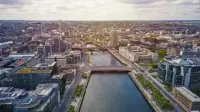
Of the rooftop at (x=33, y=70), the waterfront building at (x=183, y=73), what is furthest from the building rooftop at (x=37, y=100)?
the waterfront building at (x=183, y=73)

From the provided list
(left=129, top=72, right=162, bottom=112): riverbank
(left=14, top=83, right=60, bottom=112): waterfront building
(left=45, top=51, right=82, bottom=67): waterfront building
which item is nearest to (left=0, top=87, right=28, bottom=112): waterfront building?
(left=14, top=83, right=60, bottom=112): waterfront building

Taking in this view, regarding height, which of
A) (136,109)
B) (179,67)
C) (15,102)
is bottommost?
(136,109)

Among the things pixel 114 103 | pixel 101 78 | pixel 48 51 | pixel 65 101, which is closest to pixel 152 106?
pixel 114 103

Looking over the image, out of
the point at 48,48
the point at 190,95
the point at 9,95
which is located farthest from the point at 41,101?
the point at 48,48

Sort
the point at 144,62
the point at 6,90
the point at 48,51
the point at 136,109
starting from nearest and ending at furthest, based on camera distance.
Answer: the point at 6,90 → the point at 136,109 → the point at 144,62 → the point at 48,51

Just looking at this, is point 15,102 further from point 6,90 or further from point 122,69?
point 122,69

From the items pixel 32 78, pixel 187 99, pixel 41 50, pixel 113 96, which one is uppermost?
pixel 41 50

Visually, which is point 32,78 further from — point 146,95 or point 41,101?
point 146,95
